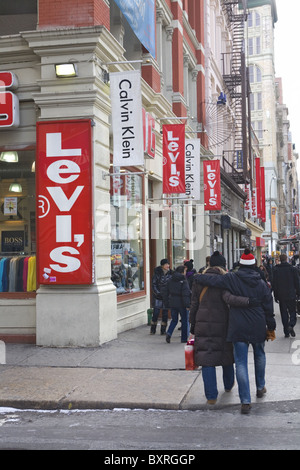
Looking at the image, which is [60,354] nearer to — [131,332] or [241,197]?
[131,332]

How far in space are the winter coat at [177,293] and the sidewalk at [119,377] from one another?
782 millimetres

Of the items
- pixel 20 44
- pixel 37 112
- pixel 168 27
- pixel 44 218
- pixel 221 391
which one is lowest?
pixel 221 391

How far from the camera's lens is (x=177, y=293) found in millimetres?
11781

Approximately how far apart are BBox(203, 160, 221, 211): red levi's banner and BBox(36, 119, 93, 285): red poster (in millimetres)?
12335

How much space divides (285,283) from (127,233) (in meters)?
3.89

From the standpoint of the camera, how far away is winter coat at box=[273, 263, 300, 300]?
12.7 metres

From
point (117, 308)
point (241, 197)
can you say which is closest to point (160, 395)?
point (117, 308)

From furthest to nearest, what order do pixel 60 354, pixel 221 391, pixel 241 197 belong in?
pixel 241 197
pixel 60 354
pixel 221 391

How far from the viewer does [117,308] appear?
1251 cm

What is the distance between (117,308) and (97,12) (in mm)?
6108

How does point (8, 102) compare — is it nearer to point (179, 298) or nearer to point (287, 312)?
point (179, 298)

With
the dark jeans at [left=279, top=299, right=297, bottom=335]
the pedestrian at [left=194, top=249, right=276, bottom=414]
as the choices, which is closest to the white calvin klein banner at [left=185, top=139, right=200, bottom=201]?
the dark jeans at [left=279, top=299, right=297, bottom=335]

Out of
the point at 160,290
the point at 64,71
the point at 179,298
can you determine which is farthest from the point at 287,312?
the point at 64,71

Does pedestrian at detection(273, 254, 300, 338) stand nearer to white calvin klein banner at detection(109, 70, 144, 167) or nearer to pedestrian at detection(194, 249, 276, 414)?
white calvin klein banner at detection(109, 70, 144, 167)
